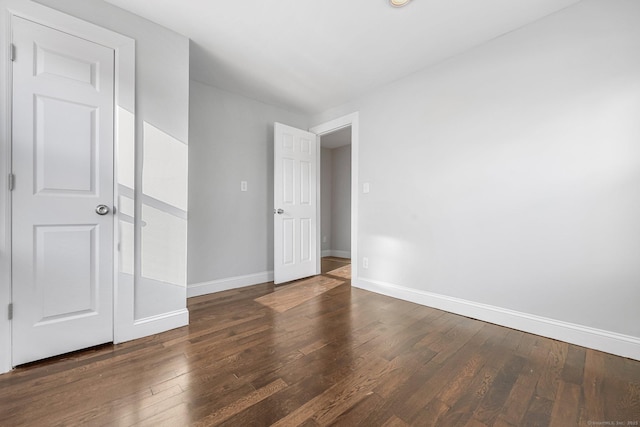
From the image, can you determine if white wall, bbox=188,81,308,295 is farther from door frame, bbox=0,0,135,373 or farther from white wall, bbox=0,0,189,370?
door frame, bbox=0,0,135,373

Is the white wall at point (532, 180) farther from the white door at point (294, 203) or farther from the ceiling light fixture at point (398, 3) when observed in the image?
the white door at point (294, 203)

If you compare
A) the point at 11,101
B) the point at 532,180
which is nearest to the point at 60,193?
the point at 11,101

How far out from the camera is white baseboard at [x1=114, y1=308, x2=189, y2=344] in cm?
184

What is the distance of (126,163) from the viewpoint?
1.85 m

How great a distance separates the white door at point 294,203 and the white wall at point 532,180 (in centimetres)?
127

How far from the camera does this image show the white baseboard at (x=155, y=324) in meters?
1.84

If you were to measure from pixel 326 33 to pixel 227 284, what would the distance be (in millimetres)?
2784

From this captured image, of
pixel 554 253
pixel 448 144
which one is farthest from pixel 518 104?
pixel 554 253

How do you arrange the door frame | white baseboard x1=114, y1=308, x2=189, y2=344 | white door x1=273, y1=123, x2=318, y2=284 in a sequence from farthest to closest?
white door x1=273, y1=123, x2=318, y2=284 < white baseboard x1=114, y1=308, x2=189, y2=344 < the door frame

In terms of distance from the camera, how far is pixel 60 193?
1.63m

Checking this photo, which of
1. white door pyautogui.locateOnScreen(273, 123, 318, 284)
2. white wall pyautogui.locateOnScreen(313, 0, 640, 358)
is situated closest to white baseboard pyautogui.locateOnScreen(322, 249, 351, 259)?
white door pyautogui.locateOnScreen(273, 123, 318, 284)

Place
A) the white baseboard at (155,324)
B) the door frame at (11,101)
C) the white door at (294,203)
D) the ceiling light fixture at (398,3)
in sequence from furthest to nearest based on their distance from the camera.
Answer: the white door at (294,203)
the white baseboard at (155,324)
the ceiling light fixture at (398,3)
the door frame at (11,101)

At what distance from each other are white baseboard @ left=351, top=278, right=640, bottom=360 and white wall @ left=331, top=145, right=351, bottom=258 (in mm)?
2623

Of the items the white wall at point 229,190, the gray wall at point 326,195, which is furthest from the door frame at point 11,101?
the gray wall at point 326,195
